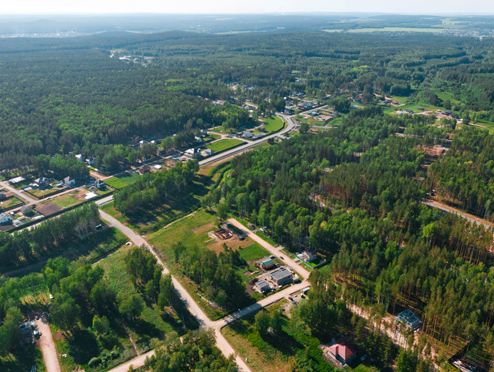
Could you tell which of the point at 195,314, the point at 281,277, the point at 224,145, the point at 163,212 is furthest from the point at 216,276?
the point at 224,145

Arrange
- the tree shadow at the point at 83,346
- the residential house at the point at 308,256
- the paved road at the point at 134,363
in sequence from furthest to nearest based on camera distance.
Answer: the residential house at the point at 308,256
the tree shadow at the point at 83,346
the paved road at the point at 134,363

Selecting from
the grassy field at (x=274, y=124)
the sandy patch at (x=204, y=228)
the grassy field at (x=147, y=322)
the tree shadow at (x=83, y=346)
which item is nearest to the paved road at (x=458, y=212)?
the sandy patch at (x=204, y=228)

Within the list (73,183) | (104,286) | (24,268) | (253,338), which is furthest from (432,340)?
(73,183)

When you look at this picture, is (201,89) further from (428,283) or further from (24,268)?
(428,283)

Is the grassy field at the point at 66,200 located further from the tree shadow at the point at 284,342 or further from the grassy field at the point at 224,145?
the tree shadow at the point at 284,342

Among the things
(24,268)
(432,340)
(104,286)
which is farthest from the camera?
(24,268)

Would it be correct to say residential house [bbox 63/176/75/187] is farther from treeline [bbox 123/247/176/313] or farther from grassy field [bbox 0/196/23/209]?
treeline [bbox 123/247/176/313]
